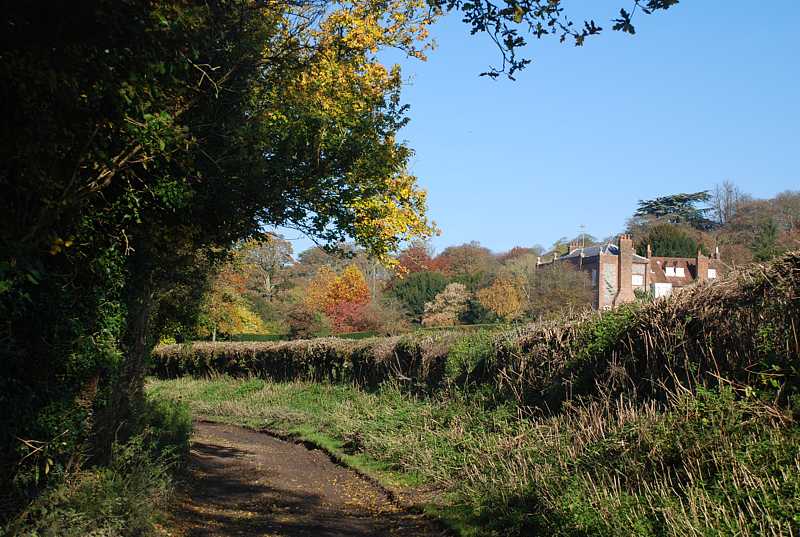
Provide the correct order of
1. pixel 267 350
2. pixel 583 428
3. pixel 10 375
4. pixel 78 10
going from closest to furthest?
pixel 78 10
pixel 10 375
pixel 583 428
pixel 267 350

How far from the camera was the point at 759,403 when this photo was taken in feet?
24.2

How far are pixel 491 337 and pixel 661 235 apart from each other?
58.6 m

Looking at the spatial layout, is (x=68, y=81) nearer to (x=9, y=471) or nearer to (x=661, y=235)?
(x=9, y=471)

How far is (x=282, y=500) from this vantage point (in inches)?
464

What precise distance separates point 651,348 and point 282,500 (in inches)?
236

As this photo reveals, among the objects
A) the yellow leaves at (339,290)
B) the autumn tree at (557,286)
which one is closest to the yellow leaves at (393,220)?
the autumn tree at (557,286)

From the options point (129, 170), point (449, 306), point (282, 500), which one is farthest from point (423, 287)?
point (129, 170)

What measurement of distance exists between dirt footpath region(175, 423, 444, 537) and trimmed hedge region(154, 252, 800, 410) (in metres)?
2.93

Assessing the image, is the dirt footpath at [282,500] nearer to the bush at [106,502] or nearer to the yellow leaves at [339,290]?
the bush at [106,502]

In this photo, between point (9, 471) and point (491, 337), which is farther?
point (491, 337)

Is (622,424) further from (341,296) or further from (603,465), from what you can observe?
(341,296)

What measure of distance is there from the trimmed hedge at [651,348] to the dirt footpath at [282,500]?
2930 millimetres

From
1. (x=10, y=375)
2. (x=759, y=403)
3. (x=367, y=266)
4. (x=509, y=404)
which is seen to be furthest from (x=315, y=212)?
(x=367, y=266)

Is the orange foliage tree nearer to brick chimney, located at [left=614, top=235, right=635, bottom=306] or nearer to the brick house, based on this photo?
the brick house
